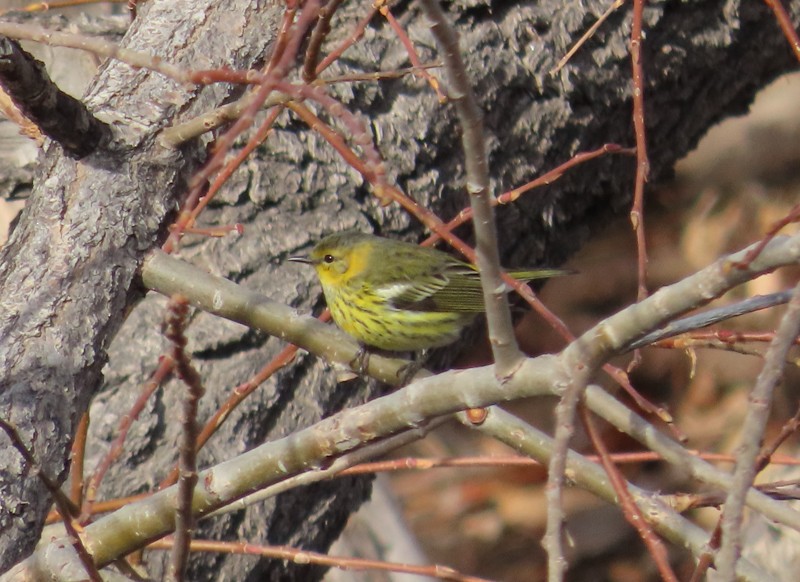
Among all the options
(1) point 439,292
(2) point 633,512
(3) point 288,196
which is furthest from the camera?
(1) point 439,292

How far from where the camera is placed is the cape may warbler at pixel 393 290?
3754 mm

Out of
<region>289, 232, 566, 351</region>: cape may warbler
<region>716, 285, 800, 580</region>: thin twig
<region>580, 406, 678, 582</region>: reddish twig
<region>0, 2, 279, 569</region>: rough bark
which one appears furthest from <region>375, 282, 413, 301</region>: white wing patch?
<region>716, 285, 800, 580</region>: thin twig

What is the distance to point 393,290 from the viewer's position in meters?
4.05

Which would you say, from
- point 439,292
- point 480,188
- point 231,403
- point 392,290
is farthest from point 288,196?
point 480,188

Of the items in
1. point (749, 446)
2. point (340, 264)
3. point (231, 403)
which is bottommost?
point (749, 446)

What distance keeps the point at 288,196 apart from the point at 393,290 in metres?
0.59

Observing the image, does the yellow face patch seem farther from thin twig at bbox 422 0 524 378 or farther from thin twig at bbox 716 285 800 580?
thin twig at bbox 716 285 800 580

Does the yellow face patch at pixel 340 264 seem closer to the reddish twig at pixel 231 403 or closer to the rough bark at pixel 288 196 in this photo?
the rough bark at pixel 288 196

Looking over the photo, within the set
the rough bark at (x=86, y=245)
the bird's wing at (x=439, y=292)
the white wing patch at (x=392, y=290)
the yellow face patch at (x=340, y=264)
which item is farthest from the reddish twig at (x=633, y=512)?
the white wing patch at (x=392, y=290)

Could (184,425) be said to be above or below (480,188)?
below

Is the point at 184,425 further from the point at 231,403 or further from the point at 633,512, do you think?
the point at 231,403

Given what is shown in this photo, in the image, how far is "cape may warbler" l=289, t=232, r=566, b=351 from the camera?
375cm

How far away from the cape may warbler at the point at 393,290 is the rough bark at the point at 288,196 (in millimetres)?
→ 92

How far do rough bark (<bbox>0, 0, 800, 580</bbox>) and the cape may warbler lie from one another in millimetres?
92
